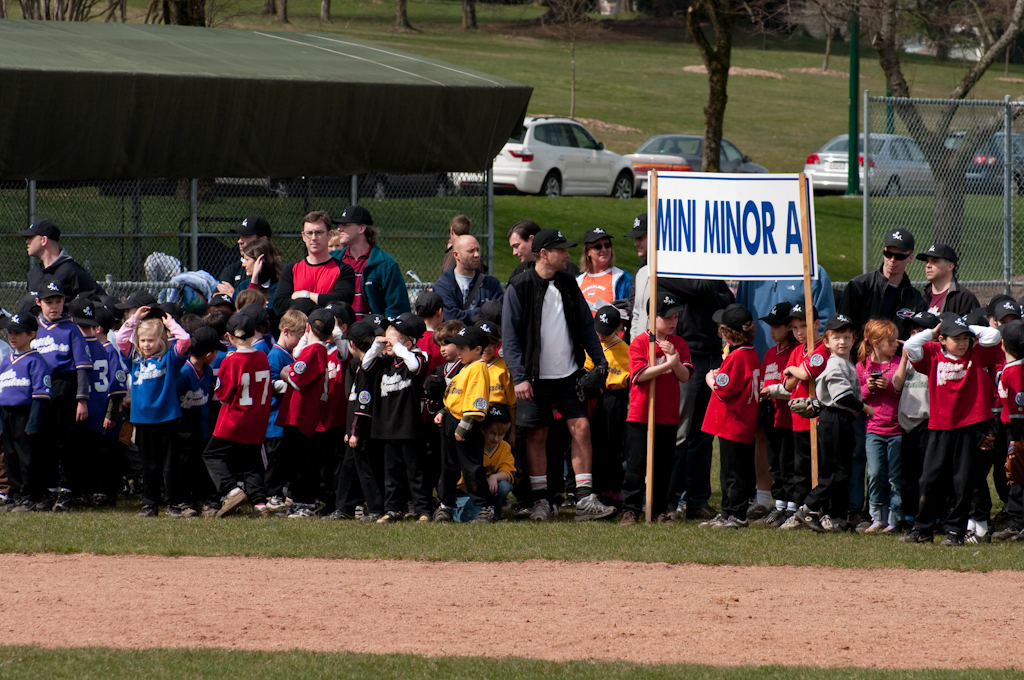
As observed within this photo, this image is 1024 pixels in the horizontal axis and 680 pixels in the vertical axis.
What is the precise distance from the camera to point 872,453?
8062mm

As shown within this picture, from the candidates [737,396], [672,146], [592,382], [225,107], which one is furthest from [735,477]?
[672,146]

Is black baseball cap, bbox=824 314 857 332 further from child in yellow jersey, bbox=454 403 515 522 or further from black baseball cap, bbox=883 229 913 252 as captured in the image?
child in yellow jersey, bbox=454 403 515 522

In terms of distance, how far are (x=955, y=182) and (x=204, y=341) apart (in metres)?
7.58

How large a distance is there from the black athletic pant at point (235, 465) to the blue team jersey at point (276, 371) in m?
0.17

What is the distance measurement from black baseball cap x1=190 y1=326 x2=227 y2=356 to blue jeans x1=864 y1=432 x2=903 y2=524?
4661 mm

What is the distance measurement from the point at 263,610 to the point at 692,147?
24797 mm

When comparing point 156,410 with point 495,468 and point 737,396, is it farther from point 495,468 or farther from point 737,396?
point 737,396

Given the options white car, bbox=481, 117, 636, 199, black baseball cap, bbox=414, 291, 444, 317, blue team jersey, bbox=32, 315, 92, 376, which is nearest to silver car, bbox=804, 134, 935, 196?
black baseball cap, bbox=414, 291, 444, 317

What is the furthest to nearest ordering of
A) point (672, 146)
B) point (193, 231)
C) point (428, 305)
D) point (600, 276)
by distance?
point (672, 146) < point (193, 231) < point (600, 276) < point (428, 305)

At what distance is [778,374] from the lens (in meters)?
8.43

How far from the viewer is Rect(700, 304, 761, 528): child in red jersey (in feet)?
26.6

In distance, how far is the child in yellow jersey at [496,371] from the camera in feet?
26.9

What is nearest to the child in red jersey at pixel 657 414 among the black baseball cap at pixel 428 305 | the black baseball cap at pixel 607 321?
the black baseball cap at pixel 607 321

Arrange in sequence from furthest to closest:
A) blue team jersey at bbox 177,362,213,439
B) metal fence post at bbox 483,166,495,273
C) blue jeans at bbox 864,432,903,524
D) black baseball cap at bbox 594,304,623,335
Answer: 1. metal fence post at bbox 483,166,495,273
2. black baseball cap at bbox 594,304,623,335
3. blue team jersey at bbox 177,362,213,439
4. blue jeans at bbox 864,432,903,524
